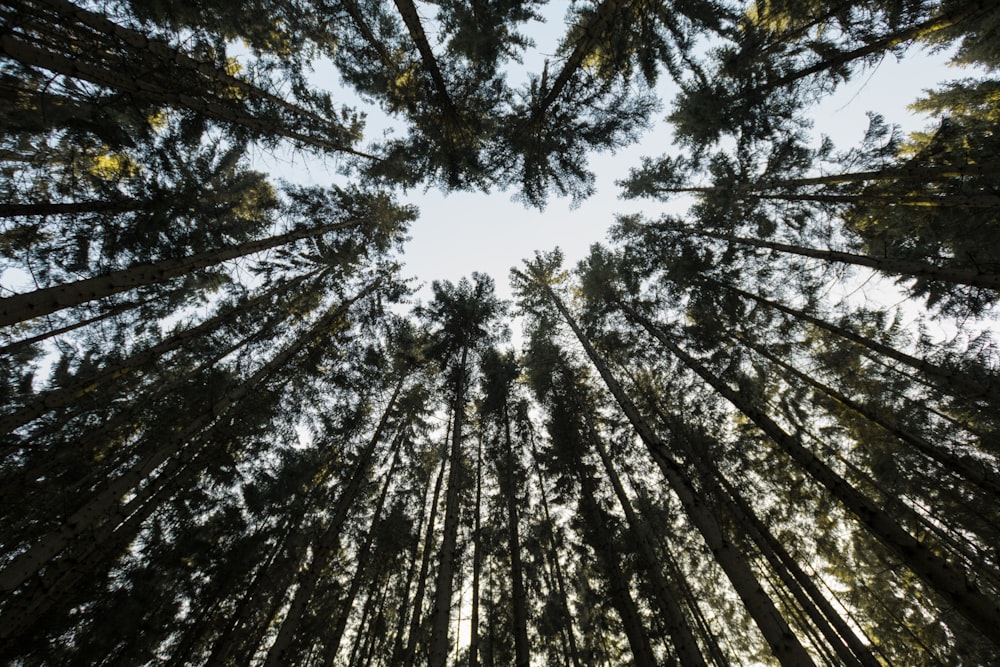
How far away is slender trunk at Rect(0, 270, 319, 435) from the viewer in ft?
18.7

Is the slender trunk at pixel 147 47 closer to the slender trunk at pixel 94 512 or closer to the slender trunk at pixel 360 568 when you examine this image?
the slender trunk at pixel 94 512

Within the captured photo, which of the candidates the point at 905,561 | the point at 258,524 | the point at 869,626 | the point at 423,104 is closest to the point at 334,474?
the point at 258,524

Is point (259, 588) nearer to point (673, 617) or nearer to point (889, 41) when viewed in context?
point (673, 617)

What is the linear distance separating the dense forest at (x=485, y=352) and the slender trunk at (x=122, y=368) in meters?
0.10

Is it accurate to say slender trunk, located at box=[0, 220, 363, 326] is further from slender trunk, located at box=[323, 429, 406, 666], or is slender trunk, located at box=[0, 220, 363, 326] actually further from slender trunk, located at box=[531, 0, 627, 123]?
slender trunk, located at box=[323, 429, 406, 666]

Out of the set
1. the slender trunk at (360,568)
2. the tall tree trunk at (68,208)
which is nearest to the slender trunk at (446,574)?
the slender trunk at (360,568)

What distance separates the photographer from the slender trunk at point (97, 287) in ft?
12.9

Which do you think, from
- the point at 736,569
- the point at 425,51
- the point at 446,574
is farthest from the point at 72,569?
the point at 425,51

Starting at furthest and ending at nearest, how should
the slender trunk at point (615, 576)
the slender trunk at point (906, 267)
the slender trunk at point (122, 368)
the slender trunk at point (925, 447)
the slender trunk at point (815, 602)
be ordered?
the slender trunk at point (815, 602) < the slender trunk at point (615, 576) < the slender trunk at point (122, 368) < the slender trunk at point (925, 447) < the slender trunk at point (906, 267)

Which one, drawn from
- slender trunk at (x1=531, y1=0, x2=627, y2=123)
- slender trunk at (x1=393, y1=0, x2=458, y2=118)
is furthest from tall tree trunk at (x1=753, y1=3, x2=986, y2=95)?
slender trunk at (x1=393, y1=0, x2=458, y2=118)

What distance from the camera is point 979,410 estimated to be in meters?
7.75

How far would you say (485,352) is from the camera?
14.5 metres

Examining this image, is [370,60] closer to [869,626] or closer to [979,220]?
[979,220]

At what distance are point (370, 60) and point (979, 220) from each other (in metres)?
14.0
